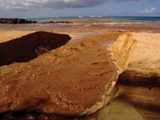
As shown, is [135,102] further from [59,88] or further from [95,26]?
[95,26]

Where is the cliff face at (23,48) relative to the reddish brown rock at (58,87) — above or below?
above

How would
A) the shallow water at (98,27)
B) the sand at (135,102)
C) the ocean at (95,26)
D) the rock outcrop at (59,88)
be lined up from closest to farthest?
1. the sand at (135,102)
2. the rock outcrop at (59,88)
3. the shallow water at (98,27)
4. the ocean at (95,26)

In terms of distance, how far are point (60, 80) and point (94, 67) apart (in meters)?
1.22

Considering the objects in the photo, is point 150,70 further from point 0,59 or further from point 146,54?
point 0,59

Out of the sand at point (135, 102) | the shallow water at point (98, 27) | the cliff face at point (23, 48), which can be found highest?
the shallow water at point (98, 27)

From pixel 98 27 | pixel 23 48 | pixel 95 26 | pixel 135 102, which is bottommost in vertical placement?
pixel 135 102

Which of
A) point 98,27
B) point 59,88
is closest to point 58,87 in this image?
point 59,88

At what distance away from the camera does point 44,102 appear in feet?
6.57

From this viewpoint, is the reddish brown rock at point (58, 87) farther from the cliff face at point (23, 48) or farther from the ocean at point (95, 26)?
the ocean at point (95, 26)

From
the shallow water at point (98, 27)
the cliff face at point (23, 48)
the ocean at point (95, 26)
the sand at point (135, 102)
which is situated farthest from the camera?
the ocean at point (95, 26)

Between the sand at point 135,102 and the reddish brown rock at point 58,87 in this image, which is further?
the reddish brown rock at point 58,87

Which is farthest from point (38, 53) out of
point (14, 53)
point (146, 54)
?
point (146, 54)

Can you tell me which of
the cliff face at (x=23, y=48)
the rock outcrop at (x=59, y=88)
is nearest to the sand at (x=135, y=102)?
the rock outcrop at (x=59, y=88)

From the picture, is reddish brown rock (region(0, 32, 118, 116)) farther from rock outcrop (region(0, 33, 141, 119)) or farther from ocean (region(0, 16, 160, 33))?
ocean (region(0, 16, 160, 33))
